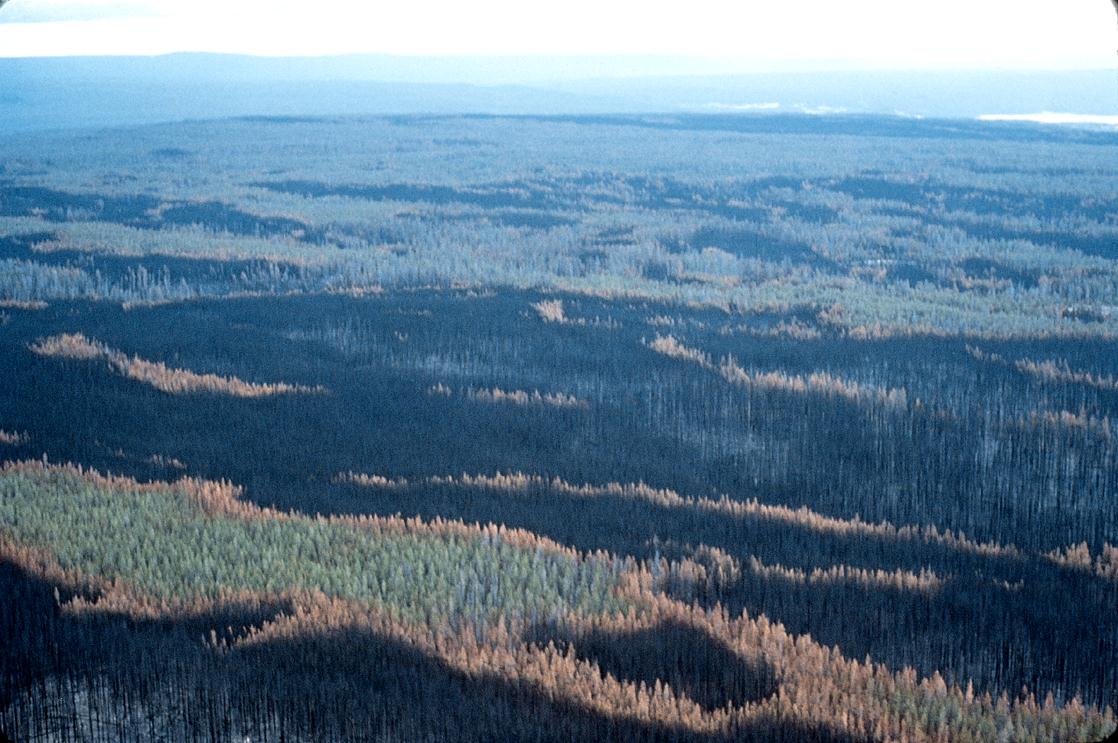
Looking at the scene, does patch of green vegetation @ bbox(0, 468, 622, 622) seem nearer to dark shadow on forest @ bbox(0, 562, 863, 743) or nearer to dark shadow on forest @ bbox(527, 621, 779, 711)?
dark shadow on forest @ bbox(527, 621, 779, 711)

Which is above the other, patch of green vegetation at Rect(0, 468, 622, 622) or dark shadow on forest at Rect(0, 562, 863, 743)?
dark shadow on forest at Rect(0, 562, 863, 743)

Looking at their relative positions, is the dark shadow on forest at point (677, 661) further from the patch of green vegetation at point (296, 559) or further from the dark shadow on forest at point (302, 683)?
the dark shadow on forest at point (302, 683)

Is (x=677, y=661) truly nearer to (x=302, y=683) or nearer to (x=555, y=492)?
(x=302, y=683)

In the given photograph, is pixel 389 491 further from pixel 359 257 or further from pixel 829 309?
pixel 359 257

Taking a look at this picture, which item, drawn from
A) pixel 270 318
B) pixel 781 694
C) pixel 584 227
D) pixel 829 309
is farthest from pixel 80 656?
pixel 584 227

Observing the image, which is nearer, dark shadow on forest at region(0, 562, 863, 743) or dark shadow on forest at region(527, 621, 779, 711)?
dark shadow on forest at region(0, 562, 863, 743)

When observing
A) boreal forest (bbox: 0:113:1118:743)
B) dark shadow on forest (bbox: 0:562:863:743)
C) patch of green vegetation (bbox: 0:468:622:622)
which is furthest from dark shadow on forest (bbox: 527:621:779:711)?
dark shadow on forest (bbox: 0:562:863:743)

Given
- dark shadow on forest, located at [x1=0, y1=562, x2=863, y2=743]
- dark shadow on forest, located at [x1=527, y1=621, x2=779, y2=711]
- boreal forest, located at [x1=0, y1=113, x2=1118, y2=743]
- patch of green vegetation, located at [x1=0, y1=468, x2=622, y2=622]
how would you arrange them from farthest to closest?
patch of green vegetation, located at [x1=0, y1=468, x2=622, y2=622]
dark shadow on forest, located at [x1=527, y1=621, x2=779, y2=711]
boreal forest, located at [x1=0, y1=113, x2=1118, y2=743]
dark shadow on forest, located at [x1=0, y1=562, x2=863, y2=743]

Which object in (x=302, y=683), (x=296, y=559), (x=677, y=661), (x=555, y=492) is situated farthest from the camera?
(x=555, y=492)

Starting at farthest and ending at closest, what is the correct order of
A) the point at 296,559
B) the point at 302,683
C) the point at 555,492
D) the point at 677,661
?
1. the point at 555,492
2. the point at 296,559
3. the point at 677,661
4. the point at 302,683

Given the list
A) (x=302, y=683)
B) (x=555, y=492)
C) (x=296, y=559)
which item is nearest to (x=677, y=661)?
(x=302, y=683)

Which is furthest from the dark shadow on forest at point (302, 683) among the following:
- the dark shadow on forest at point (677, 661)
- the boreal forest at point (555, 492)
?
the dark shadow on forest at point (677, 661)
